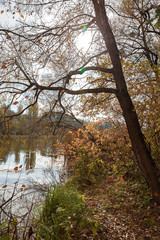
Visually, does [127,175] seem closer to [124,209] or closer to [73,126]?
[124,209]

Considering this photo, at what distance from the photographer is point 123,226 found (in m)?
3.72

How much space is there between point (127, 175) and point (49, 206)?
3.23 meters

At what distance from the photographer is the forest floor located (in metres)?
3.44

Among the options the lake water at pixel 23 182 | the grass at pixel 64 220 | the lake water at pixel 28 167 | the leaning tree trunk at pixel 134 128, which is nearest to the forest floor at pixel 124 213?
the grass at pixel 64 220

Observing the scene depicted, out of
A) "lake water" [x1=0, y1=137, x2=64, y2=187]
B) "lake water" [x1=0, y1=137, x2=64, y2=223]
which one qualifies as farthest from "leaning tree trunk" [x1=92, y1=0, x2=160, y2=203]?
"lake water" [x1=0, y1=137, x2=64, y2=187]

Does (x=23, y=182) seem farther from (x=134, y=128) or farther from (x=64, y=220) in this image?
(x=134, y=128)

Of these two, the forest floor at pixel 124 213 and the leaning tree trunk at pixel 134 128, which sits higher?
the leaning tree trunk at pixel 134 128

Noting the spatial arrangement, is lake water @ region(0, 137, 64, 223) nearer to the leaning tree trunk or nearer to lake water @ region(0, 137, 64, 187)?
lake water @ region(0, 137, 64, 187)

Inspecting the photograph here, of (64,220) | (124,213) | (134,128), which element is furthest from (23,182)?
(134,128)

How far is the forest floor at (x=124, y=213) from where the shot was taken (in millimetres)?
3438

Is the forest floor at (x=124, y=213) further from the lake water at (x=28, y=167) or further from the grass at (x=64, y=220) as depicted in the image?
the lake water at (x=28, y=167)

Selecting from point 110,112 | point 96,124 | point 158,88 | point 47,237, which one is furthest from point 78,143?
point 47,237

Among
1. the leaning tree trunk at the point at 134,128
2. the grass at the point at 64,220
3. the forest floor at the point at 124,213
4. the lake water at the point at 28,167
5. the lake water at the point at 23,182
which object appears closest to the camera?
the grass at the point at 64,220

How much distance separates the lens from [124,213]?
13.8ft
